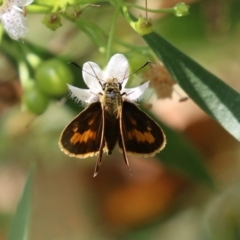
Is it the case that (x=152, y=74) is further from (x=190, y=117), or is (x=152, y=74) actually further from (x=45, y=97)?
(x=190, y=117)

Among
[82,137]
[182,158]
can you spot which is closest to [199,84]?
[82,137]

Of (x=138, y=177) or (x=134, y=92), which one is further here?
(x=138, y=177)

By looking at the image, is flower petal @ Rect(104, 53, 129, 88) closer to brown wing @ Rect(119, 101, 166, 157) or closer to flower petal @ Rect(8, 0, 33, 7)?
brown wing @ Rect(119, 101, 166, 157)

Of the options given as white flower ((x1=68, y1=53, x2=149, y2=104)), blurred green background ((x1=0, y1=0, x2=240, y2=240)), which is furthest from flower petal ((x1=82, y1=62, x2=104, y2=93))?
blurred green background ((x1=0, y1=0, x2=240, y2=240))

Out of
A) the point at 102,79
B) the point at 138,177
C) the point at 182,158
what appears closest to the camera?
the point at 102,79

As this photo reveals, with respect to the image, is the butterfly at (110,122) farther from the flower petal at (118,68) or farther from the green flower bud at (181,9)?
the green flower bud at (181,9)

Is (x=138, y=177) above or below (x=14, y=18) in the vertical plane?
above

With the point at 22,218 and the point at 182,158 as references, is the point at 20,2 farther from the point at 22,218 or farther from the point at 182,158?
the point at 182,158
